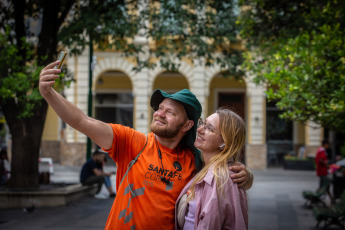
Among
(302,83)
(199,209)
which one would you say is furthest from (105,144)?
(302,83)

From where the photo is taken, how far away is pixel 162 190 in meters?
3.42

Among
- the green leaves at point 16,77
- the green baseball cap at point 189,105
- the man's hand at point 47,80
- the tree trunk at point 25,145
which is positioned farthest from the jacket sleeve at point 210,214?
the tree trunk at point 25,145

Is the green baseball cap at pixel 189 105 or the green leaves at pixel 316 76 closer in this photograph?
the green baseball cap at pixel 189 105

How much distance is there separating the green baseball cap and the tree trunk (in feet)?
30.3

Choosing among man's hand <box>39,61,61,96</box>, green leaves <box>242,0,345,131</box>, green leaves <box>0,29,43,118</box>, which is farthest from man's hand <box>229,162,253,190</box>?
green leaves <box>0,29,43,118</box>

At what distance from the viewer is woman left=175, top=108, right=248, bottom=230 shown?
10.1 feet

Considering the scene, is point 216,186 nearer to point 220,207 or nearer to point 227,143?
point 220,207

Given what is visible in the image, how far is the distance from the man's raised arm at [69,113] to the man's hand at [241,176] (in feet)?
2.89

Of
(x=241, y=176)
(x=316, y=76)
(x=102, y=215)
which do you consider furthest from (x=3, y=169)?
(x=241, y=176)

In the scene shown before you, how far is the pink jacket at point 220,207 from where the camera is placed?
3033 mm

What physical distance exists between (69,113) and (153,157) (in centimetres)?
73

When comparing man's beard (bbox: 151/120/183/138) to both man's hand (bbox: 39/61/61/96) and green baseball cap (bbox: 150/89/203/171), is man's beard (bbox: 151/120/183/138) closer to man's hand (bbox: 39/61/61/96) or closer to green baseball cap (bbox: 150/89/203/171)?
green baseball cap (bbox: 150/89/203/171)

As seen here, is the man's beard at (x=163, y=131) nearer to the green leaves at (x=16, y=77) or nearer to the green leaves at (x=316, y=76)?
the green leaves at (x=316, y=76)

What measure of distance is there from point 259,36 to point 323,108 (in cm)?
505
